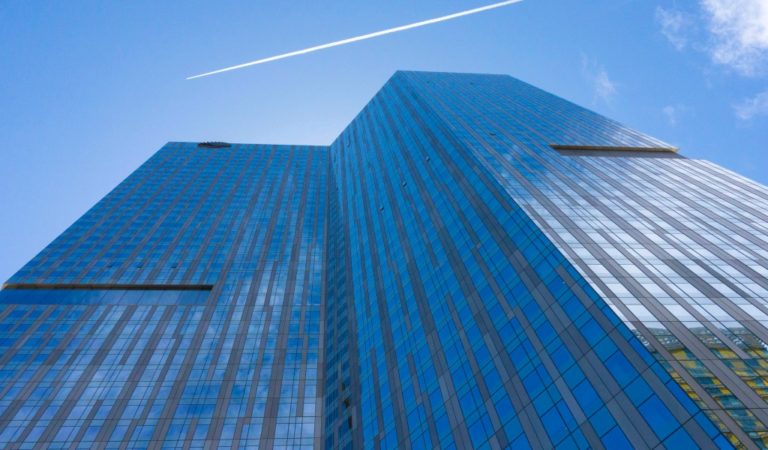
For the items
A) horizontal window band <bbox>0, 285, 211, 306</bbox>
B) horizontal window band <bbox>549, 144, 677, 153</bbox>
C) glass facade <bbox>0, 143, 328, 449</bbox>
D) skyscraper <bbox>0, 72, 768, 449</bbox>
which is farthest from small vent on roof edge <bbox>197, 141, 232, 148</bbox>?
horizontal window band <bbox>549, 144, 677, 153</bbox>

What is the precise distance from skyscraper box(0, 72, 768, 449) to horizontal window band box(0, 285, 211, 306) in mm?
334

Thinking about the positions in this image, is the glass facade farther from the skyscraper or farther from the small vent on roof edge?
the small vent on roof edge

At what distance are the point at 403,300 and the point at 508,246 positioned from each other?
17.5 meters

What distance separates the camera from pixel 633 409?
25.8 metres

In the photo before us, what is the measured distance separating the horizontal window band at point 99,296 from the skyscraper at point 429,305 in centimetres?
33

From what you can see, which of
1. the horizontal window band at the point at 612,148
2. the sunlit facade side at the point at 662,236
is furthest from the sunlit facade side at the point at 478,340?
the horizontal window band at the point at 612,148

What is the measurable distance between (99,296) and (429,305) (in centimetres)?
5833

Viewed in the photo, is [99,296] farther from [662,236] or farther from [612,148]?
[612,148]

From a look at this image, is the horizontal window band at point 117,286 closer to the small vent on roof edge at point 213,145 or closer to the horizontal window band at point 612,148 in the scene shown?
the horizontal window band at point 612,148

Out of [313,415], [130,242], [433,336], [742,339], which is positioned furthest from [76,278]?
[742,339]

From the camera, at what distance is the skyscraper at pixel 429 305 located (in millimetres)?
29203

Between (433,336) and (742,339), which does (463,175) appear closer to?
(433,336)

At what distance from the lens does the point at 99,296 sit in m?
75.0

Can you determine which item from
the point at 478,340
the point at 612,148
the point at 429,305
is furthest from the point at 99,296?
the point at 612,148
